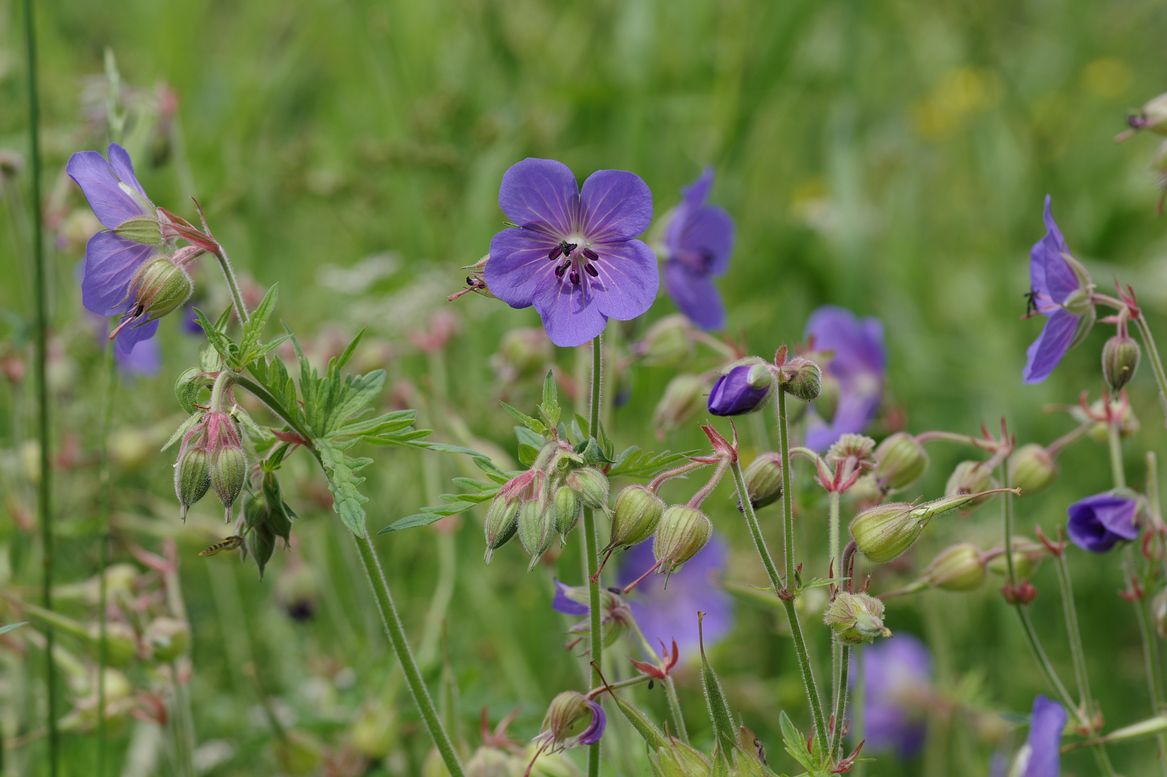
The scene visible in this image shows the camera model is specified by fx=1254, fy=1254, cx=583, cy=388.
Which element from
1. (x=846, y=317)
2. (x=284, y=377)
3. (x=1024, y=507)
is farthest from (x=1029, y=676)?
(x=284, y=377)

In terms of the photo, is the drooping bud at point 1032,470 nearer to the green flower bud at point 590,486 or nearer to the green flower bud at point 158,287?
the green flower bud at point 590,486

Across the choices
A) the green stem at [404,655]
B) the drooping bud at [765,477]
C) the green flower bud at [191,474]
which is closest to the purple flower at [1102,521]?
the drooping bud at [765,477]

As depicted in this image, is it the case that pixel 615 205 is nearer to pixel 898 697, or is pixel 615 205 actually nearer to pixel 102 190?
pixel 102 190

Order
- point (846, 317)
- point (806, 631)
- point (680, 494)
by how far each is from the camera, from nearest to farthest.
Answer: point (806, 631) < point (846, 317) < point (680, 494)

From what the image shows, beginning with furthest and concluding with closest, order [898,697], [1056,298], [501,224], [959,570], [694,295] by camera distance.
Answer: [501,224] < [898,697] < [694,295] < [959,570] < [1056,298]

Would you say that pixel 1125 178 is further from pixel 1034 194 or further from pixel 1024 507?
pixel 1024 507

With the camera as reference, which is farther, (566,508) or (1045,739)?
(1045,739)

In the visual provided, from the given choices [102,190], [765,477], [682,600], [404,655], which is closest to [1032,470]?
[765,477]
